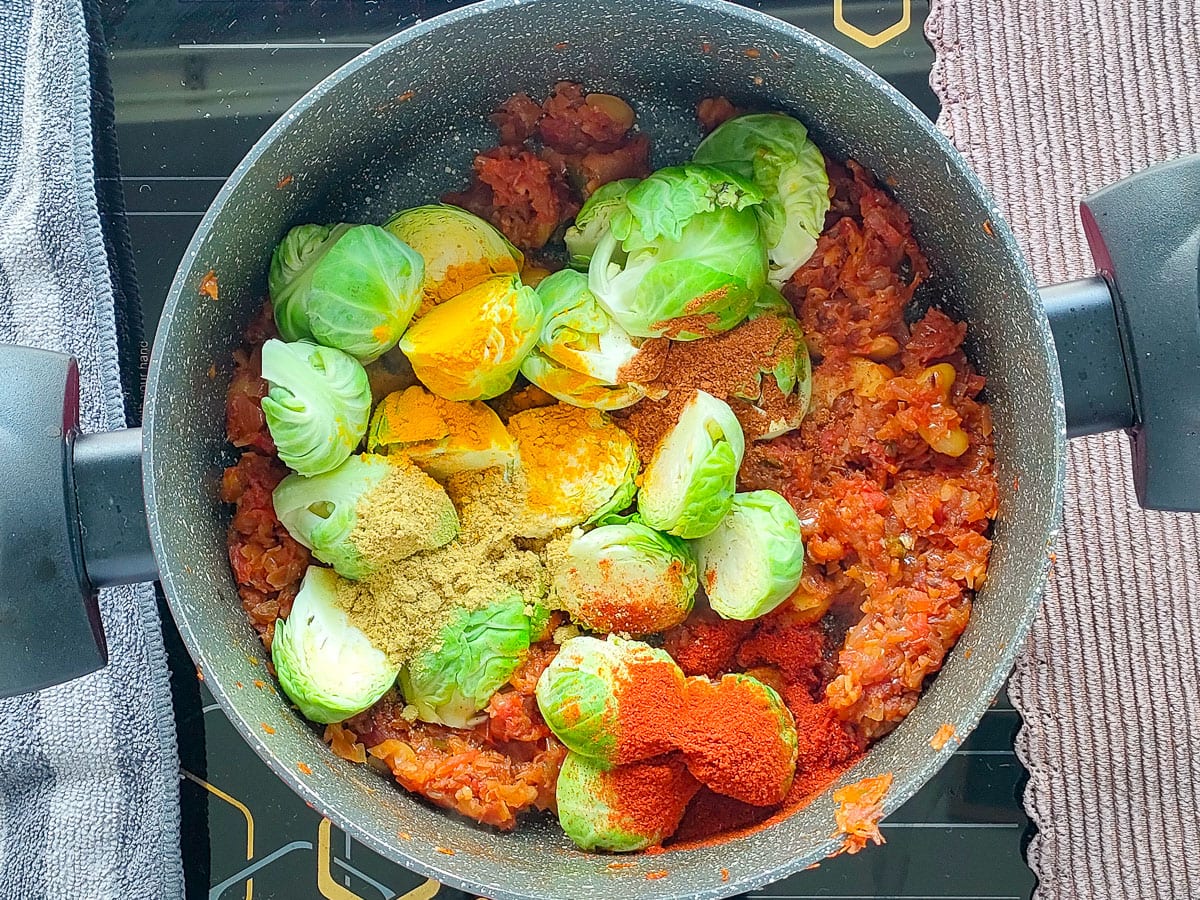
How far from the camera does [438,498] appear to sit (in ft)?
4.32

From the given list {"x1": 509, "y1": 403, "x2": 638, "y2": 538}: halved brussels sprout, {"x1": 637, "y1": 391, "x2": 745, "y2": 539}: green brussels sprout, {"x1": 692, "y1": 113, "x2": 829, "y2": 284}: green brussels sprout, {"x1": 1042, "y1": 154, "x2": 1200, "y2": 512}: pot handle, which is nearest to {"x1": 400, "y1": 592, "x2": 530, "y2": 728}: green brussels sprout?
{"x1": 509, "y1": 403, "x2": 638, "y2": 538}: halved brussels sprout

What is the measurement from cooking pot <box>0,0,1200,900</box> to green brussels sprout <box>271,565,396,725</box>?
0.12 feet

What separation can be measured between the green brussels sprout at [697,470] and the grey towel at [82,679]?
2.36 ft

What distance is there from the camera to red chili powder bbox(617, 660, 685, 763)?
1252mm

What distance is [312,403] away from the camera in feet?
4.05

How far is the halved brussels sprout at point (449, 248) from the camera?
4.41 feet

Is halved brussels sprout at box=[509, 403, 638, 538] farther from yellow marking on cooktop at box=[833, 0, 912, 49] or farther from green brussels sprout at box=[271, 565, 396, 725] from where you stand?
yellow marking on cooktop at box=[833, 0, 912, 49]

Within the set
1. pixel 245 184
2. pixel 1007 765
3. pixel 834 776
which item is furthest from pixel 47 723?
pixel 1007 765

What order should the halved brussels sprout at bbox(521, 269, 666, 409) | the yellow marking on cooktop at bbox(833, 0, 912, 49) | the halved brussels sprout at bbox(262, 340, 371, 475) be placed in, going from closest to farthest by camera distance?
the halved brussels sprout at bbox(262, 340, 371, 475) → the halved brussels sprout at bbox(521, 269, 666, 409) → the yellow marking on cooktop at bbox(833, 0, 912, 49)

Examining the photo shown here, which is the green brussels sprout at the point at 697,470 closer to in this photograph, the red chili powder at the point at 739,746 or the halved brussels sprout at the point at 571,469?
the halved brussels sprout at the point at 571,469

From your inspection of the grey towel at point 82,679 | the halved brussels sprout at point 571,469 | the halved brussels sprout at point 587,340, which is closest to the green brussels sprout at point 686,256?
the halved brussels sprout at point 587,340

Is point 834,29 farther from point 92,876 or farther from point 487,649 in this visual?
point 92,876

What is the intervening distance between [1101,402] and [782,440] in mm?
398

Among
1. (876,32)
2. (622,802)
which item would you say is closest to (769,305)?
(876,32)
